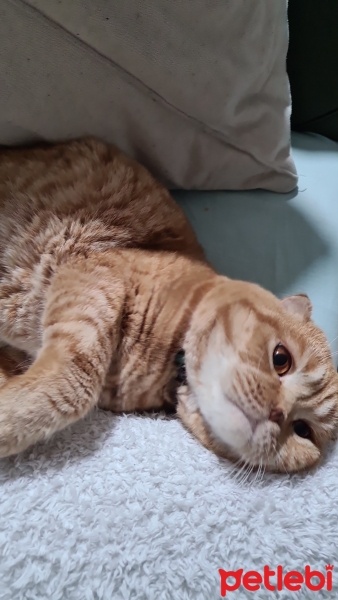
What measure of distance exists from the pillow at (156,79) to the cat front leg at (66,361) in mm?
343

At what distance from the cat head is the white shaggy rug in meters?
0.06

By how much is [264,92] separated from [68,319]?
2.36 ft

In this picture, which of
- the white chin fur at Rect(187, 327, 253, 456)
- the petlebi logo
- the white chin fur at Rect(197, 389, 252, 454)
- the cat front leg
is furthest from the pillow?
the petlebi logo

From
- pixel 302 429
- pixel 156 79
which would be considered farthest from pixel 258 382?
pixel 156 79

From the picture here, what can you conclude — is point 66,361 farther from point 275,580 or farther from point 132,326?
point 275,580

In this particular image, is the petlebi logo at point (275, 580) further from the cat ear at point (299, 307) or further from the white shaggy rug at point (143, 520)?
the cat ear at point (299, 307)

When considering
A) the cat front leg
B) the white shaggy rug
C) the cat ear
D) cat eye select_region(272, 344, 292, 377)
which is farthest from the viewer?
the cat ear

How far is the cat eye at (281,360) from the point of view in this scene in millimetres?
1003

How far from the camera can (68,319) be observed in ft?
3.28

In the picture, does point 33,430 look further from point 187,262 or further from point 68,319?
point 187,262

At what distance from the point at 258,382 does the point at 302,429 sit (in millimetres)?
177

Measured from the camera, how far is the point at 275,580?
0.81 meters

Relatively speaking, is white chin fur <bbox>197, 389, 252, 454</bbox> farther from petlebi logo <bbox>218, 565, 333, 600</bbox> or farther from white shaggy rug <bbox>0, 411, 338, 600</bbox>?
petlebi logo <bbox>218, 565, 333, 600</bbox>

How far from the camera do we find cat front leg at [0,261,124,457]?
869 millimetres
